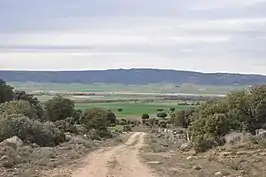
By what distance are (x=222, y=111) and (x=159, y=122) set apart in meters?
68.4

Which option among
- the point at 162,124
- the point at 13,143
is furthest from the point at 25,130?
the point at 162,124

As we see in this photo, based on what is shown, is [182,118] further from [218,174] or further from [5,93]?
[218,174]

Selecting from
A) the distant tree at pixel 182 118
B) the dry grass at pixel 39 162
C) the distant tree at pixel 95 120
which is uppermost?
the dry grass at pixel 39 162

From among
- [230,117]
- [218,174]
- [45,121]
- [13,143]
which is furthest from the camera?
[45,121]

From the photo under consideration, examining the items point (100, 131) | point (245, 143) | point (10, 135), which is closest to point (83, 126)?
point (100, 131)

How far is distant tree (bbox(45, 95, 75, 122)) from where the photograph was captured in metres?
77.5

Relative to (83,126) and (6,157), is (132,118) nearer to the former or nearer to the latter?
(83,126)

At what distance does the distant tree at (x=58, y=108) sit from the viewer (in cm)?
7746

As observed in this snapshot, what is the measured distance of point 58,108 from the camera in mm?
78562

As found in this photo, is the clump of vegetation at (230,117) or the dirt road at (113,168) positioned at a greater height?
the clump of vegetation at (230,117)

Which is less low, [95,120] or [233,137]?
[233,137]

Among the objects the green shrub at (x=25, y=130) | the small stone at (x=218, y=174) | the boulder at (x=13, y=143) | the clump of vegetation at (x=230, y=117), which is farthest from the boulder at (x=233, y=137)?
the green shrub at (x=25, y=130)

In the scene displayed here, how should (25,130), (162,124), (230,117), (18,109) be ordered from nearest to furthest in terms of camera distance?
(230,117)
(25,130)
(18,109)
(162,124)

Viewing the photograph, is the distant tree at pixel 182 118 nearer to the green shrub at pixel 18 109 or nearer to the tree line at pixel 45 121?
the tree line at pixel 45 121
